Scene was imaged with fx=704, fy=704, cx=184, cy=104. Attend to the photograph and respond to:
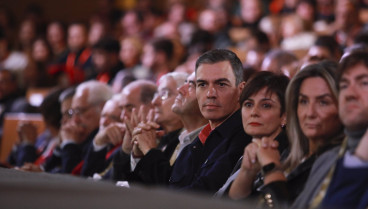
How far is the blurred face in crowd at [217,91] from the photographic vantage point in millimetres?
A: 3408

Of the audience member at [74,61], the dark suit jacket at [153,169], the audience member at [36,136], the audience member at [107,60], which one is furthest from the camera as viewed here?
the audience member at [74,61]

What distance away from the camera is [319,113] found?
2623 mm

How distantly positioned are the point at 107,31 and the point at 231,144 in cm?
669

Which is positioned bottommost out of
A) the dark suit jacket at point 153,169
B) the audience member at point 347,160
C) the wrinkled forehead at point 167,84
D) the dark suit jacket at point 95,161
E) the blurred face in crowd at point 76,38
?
the dark suit jacket at point 95,161

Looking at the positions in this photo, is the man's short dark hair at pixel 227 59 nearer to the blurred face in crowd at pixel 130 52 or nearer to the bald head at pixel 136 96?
the bald head at pixel 136 96

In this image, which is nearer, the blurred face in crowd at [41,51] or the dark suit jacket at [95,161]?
the dark suit jacket at [95,161]

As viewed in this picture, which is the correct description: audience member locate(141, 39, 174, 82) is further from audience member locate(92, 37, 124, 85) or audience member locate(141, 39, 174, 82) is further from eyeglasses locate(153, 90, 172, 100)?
eyeglasses locate(153, 90, 172, 100)

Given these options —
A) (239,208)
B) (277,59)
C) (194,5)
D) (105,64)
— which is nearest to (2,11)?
(194,5)

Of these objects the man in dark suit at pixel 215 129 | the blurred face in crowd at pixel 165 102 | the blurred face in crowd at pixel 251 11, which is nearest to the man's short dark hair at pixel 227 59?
the man in dark suit at pixel 215 129

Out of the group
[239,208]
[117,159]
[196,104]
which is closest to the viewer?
[239,208]

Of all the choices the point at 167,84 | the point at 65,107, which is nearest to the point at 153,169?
the point at 167,84

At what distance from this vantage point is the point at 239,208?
157cm

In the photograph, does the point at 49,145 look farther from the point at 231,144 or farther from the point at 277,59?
the point at 231,144

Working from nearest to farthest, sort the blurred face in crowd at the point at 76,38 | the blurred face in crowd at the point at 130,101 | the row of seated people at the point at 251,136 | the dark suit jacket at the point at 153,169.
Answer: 1. the row of seated people at the point at 251,136
2. the dark suit jacket at the point at 153,169
3. the blurred face in crowd at the point at 130,101
4. the blurred face in crowd at the point at 76,38
